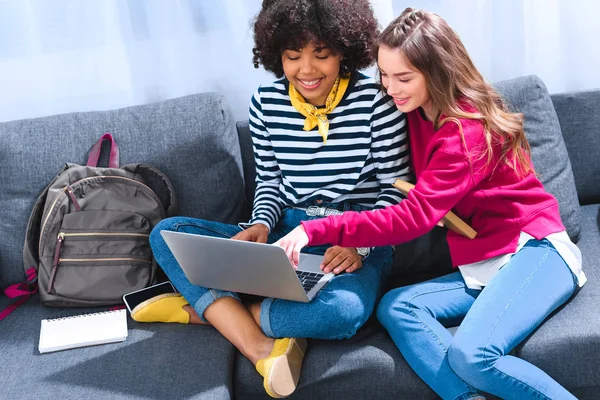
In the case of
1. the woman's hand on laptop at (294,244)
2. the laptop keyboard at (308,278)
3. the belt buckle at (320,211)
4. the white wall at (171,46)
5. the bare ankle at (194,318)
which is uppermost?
the white wall at (171,46)

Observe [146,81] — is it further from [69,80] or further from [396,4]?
[396,4]

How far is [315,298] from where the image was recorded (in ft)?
5.46

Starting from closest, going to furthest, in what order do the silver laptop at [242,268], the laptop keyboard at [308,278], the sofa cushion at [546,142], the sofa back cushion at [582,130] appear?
the silver laptop at [242,268] < the laptop keyboard at [308,278] < the sofa cushion at [546,142] < the sofa back cushion at [582,130]

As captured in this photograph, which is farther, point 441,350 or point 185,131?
point 185,131

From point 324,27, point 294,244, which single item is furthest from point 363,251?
point 324,27

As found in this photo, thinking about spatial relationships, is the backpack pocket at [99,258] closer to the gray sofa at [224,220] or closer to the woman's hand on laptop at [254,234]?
the gray sofa at [224,220]

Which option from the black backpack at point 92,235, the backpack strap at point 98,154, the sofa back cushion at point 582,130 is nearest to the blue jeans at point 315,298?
the black backpack at point 92,235

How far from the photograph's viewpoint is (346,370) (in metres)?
1.61

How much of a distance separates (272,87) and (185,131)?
28 cm

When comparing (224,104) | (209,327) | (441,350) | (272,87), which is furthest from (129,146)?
(441,350)

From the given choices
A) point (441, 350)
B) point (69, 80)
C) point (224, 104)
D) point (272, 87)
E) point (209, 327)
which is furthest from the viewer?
point (69, 80)

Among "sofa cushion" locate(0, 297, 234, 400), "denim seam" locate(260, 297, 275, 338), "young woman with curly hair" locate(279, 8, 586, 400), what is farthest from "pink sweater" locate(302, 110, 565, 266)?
"sofa cushion" locate(0, 297, 234, 400)

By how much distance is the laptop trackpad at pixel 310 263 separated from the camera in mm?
1785

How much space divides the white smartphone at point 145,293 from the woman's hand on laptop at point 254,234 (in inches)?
8.8
